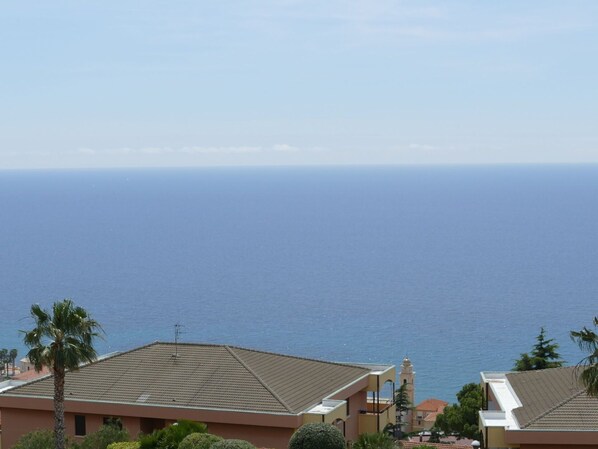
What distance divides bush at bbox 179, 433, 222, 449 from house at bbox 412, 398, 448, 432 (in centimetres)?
3840

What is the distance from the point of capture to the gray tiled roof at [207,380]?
2689cm

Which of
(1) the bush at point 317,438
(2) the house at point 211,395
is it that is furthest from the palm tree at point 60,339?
(1) the bush at point 317,438

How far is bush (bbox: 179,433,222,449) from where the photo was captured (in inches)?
811

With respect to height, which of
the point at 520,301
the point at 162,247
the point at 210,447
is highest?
the point at 162,247

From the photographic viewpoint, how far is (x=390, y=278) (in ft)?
482

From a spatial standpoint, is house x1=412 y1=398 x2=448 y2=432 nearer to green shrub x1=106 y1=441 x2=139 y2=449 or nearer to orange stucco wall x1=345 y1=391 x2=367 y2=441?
orange stucco wall x1=345 y1=391 x2=367 y2=441

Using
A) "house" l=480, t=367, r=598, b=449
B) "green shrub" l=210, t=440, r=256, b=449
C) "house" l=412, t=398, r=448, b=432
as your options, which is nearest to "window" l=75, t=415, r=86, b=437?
"green shrub" l=210, t=440, r=256, b=449

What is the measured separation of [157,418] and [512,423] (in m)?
9.24

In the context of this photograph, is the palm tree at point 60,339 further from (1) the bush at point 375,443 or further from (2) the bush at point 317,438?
(1) the bush at point 375,443

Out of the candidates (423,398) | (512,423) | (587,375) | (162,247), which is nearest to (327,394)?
(512,423)

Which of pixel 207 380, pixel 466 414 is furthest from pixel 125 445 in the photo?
pixel 466 414

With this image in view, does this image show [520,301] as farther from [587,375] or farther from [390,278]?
[587,375]

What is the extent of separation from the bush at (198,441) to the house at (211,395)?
477 centimetres

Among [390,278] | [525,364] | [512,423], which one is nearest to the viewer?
[512,423]
